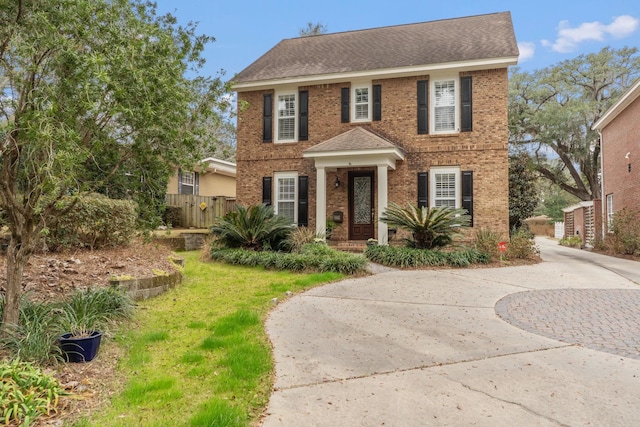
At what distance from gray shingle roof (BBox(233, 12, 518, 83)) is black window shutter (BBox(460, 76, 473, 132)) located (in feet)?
2.36

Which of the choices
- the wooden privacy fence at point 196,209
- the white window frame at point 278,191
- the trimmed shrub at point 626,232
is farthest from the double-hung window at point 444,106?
the wooden privacy fence at point 196,209

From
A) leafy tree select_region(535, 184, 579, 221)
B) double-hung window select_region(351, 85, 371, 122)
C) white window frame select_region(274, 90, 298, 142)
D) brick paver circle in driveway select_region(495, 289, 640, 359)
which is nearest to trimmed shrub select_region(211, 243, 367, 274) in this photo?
brick paver circle in driveway select_region(495, 289, 640, 359)

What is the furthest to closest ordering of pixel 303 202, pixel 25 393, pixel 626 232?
pixel 303 202, pixel 626 232, pixel 25 393

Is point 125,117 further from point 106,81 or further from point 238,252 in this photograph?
point 238,252

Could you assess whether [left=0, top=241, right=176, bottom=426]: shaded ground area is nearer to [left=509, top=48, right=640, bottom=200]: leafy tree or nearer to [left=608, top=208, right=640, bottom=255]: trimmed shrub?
[left=608, top=208, right=640, bottom=255]: trimmed shrub

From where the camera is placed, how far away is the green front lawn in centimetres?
262

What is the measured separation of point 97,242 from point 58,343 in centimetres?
476

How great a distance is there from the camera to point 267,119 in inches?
537

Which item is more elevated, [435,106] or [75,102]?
[435,106]

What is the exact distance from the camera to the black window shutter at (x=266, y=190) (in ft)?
44.6

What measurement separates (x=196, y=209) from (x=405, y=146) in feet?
28.9

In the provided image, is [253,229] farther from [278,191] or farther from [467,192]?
[467,192]

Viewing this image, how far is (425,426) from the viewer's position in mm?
2479


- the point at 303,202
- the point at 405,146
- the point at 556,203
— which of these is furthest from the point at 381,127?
the point at 556,203
